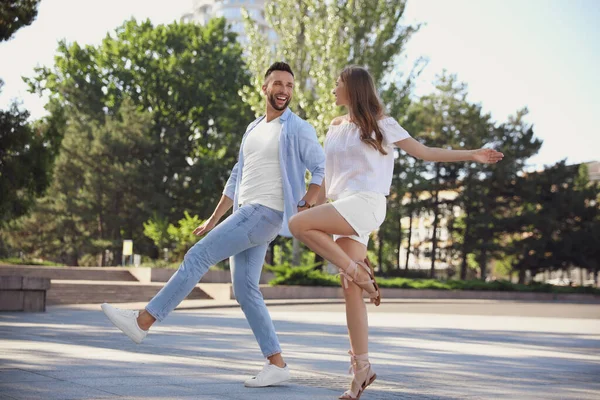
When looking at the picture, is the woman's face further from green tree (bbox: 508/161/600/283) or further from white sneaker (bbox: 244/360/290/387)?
green tree (bbox: 508/161/600/283)

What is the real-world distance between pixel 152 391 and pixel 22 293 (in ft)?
36.8

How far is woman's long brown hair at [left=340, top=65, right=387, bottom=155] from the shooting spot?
16.4 ft

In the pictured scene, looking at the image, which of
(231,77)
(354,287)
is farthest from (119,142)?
(354,287)

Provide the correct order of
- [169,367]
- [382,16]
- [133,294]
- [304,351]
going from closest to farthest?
[169,367]
[304,351]
[133,294]
[382,16]

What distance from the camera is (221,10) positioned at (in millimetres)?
166875

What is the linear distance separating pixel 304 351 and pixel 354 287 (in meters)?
3.72

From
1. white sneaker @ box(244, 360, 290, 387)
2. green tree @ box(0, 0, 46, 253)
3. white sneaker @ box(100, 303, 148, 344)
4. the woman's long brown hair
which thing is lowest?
white sneaker @ box(244, 360, 290, 387)

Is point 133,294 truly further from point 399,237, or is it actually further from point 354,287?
point 399,237

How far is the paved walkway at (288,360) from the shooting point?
16.8 ft

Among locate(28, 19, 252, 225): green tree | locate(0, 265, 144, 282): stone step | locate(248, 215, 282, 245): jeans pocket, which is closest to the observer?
locate(248, 215, 282, 245): jeans pocket

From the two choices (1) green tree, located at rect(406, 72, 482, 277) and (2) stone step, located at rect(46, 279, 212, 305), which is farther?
(1) green tree, located at rect(406, 72, 482, 277)

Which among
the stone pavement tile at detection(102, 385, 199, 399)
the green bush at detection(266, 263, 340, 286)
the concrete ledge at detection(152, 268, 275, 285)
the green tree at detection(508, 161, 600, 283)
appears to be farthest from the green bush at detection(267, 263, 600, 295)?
the stone pavement tile at detection(102, 385, 199, 399)

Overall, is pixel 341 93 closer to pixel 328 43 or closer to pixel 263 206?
pixel 263 206

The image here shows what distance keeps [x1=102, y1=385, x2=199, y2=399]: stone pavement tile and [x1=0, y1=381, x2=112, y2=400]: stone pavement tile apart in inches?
4.1
